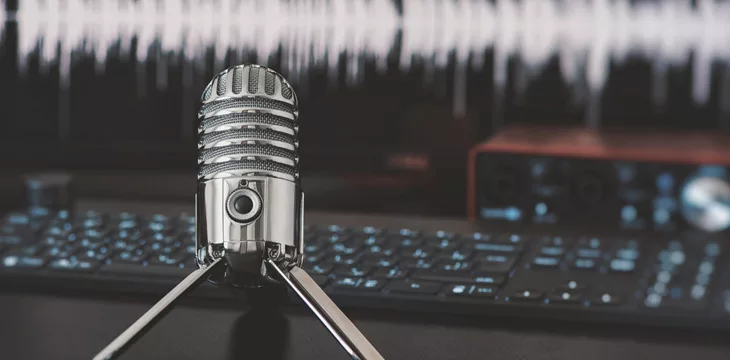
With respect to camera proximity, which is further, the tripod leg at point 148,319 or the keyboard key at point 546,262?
the keyboard key at point 546,262

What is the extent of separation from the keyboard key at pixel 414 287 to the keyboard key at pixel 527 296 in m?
0.04

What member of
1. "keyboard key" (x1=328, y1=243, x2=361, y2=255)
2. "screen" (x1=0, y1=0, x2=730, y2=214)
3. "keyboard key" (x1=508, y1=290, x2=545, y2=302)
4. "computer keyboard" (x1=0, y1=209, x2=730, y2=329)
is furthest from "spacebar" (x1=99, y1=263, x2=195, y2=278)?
"screen" (x1=0, y1=0, x2=730, y2=214)

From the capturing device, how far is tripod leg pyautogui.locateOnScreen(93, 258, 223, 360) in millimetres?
360

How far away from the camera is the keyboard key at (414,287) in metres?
0.49

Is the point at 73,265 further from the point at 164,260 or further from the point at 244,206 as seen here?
the point at 244,206

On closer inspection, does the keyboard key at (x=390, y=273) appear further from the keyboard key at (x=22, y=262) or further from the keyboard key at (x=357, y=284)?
the keyboard key at (x=22, y=262)

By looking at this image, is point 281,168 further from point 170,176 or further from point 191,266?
point 170,176

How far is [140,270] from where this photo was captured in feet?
1.73

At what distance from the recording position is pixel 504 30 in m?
0.82

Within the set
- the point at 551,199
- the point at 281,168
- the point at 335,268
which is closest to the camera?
the point at 281,168

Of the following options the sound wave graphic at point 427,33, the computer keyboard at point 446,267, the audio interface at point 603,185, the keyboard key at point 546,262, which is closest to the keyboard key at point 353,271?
the computer keyboard at point 446,267

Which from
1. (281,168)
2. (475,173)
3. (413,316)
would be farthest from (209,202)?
(475,173)

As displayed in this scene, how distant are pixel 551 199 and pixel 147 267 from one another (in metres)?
0.34

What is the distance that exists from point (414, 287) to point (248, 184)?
0.45 feet
